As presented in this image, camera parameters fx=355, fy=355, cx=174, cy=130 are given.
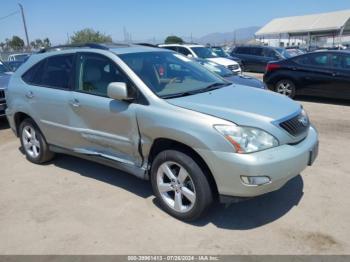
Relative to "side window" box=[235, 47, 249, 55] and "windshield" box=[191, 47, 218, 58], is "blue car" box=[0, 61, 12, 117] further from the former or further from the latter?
"side window" box=[235, 47, 249, 55]

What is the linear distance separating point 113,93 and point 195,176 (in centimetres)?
125

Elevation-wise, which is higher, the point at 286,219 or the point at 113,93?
the point at 113,93

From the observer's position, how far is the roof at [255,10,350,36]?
44438 millimetres

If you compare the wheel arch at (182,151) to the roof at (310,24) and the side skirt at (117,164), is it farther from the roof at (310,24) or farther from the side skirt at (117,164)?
the roof at (310,24)

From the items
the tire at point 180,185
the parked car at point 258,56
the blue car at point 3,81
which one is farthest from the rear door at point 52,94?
the parked car at point 258,56

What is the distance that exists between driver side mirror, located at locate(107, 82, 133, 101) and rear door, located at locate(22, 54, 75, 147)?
1.05 meters

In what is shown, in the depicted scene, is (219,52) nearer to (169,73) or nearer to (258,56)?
(258,56)

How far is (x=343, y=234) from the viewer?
3355 millimetres

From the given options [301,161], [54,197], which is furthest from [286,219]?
[54,197]

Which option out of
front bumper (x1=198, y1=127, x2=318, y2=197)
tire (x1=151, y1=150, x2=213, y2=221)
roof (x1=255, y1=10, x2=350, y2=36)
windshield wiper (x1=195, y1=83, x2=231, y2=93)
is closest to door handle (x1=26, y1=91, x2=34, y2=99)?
tire (x1=151, y1=150, x2=213, y2=221)

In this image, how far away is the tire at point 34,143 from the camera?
5332mm

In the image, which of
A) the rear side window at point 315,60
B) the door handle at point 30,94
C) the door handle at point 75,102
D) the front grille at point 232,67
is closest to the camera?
the door handle at point 75,102

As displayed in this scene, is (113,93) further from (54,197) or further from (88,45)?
(54,197)

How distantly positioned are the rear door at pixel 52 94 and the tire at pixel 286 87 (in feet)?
24.1
